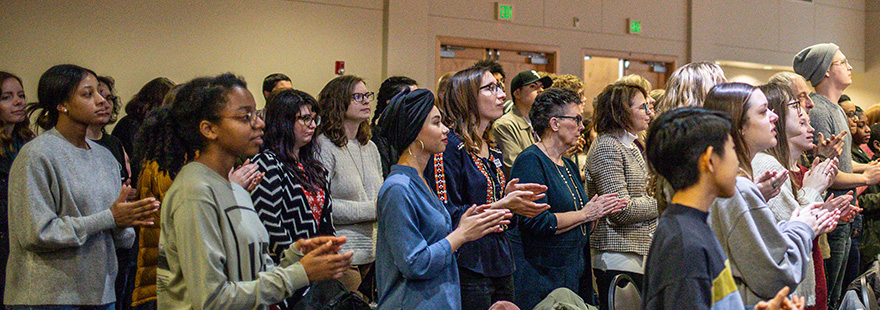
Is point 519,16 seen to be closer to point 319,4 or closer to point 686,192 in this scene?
point 319,4

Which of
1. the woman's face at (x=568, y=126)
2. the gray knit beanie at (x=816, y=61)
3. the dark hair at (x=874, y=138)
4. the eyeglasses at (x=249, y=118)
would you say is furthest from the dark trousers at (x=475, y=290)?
the dark hair at (x=874, y=138)

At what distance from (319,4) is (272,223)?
4054 mm

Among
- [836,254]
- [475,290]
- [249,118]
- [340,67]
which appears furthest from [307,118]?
[340,67]

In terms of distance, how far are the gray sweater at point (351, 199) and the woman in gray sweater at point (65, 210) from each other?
37.8 inches

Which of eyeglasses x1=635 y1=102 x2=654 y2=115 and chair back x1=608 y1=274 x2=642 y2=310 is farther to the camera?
eyeglasses x1=635 y1=102 x2=654 y2=115

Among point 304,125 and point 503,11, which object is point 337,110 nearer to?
point 304,125

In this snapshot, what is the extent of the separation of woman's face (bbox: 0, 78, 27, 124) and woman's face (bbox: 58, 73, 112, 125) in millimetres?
1179

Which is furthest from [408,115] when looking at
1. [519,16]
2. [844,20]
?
[844,20]

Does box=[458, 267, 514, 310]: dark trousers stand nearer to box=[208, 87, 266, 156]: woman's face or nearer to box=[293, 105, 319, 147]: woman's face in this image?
box=[293, 105, 319, 147]: woman's face

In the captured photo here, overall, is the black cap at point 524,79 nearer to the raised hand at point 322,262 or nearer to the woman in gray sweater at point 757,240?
the woman in gray sweater at point 757,240

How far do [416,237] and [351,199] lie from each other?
3.89 feet

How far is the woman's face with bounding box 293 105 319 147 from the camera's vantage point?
2.90 meters

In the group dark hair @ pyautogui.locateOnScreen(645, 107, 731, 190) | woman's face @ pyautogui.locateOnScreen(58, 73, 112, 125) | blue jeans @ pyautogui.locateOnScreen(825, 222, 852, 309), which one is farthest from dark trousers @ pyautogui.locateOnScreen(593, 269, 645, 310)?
woman's face @ pyautogui.locateOnScreen(58, 73, 112, 125)

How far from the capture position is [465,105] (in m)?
3.30
